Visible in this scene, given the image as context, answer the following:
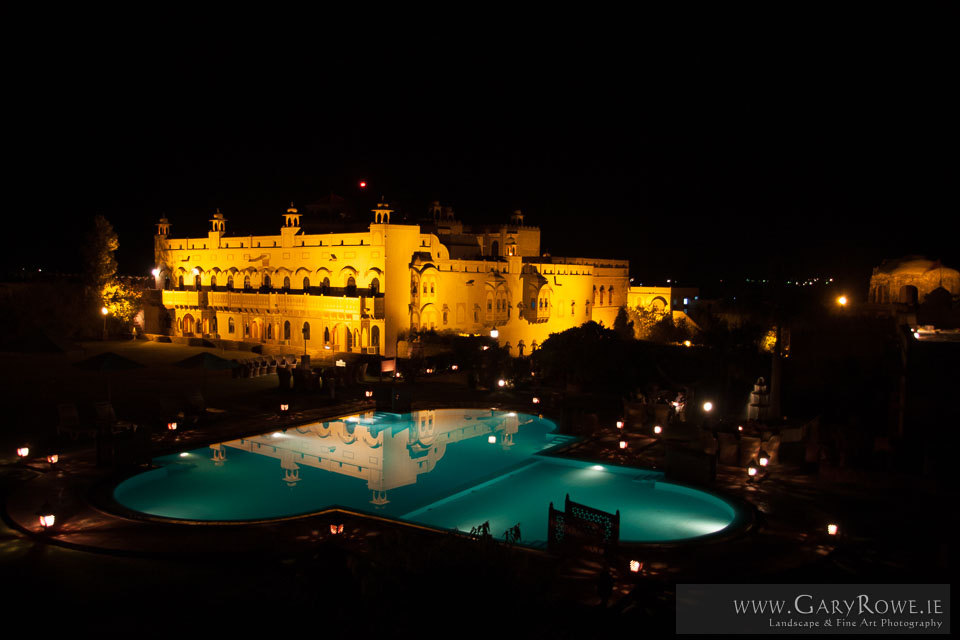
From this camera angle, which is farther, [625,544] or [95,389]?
[95,389]

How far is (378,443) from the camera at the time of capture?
53.0ft

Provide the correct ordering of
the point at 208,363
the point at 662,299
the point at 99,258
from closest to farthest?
the point at 208,363, the point at 99,258, the point at 662,299

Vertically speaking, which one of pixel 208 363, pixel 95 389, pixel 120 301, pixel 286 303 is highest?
pixel 286 303

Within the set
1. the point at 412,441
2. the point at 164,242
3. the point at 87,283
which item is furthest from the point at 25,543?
the point at 164,242

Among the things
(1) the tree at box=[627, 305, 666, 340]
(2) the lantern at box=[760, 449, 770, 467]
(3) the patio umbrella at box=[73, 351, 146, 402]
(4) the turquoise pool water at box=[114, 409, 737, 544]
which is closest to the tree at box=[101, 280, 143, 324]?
(3) the patio umbrella at box=[73, 351, 146, 402]

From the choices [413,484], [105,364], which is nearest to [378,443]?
[413,484]

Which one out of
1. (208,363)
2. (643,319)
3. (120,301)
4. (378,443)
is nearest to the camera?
(378,443)

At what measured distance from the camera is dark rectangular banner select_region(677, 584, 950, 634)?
6.30 meters

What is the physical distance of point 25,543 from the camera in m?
8.58

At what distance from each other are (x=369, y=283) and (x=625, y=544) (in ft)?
84.1

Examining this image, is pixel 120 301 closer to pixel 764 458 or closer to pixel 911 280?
pixel 764 458

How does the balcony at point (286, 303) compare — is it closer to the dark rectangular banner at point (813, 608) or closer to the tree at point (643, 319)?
the tree at point (643, 319)

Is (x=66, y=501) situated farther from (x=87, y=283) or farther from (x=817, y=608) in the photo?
(x=87, y=283)

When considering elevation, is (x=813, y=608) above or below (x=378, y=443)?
above
